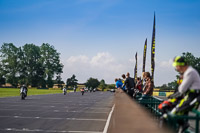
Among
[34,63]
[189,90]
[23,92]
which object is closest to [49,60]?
[34,63]

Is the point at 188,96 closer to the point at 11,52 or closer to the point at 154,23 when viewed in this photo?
the point at 154,23

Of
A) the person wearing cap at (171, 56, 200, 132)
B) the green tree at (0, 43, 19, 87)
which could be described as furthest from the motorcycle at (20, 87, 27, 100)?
the green tree at (0, 43, 19, 87)

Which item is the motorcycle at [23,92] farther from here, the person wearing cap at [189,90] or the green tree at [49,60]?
the green tree at [49,60]

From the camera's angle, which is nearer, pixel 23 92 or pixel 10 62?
pixel 23 92

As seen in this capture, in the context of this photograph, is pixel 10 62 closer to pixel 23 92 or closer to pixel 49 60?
pixel 49 60

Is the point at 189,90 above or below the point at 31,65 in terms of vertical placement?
below

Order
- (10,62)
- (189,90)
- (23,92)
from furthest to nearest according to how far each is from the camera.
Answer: (10,62), (23,92), (189,90)

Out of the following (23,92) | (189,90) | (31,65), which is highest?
(31,65)

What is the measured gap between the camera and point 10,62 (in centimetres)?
10356

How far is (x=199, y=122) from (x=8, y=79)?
345 ft

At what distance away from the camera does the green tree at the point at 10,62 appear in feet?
338

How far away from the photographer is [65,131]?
8.98 meters

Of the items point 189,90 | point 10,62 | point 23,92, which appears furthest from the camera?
point 10,62

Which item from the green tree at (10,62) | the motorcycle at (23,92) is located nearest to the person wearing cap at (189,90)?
the motorcycle at (23,92)
